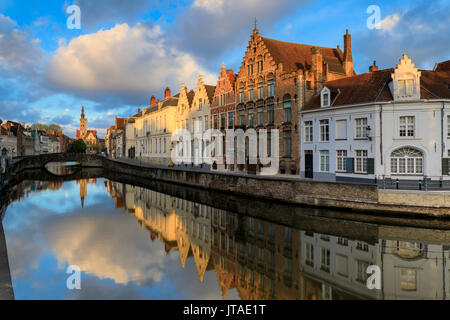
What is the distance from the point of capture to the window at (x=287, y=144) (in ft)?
76.0

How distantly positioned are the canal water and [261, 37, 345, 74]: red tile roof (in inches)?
568

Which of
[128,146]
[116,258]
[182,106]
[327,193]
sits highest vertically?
[182,106]

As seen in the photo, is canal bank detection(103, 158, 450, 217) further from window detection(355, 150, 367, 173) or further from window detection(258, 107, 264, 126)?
window detection(258, 107, 264, 126)

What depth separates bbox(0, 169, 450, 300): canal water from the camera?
25.7 feet

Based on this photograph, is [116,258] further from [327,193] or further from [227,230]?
[327,193]

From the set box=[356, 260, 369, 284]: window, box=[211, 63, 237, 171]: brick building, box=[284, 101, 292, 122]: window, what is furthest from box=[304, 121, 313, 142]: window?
box=[356, 260, 369, 284]: window

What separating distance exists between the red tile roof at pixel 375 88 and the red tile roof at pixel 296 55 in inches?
180

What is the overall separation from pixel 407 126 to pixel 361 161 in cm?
309

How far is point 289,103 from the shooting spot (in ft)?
76.2

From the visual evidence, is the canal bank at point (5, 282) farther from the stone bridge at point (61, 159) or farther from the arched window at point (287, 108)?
the stone bridge at point (61, 159)

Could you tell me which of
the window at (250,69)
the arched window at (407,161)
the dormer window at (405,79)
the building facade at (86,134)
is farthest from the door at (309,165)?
the building facade at (86,134)
